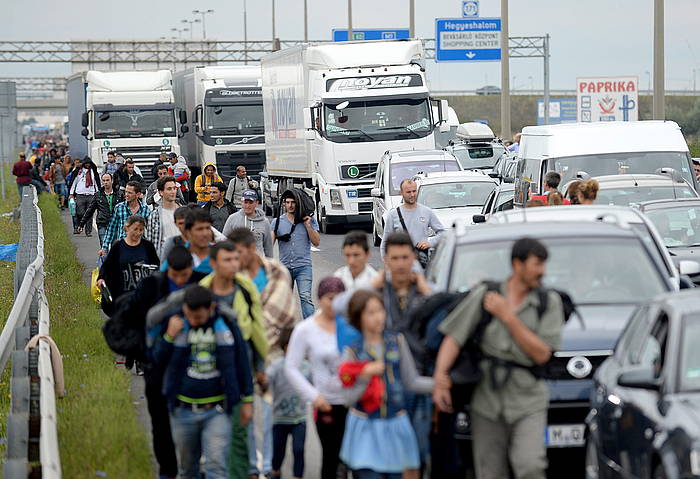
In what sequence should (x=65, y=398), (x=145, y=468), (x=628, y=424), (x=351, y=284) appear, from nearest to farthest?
1. (x=628, y=424)
2. (x=351, y=284)
3. (x=145, y=468)
4. (x=65, y=398)

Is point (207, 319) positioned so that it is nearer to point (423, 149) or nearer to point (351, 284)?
point (351, 284)

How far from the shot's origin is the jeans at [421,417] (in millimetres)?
7531

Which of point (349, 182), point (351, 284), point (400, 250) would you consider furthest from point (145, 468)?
point (349, 182)

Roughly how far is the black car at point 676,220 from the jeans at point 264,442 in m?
8.39

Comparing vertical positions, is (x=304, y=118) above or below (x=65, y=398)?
above

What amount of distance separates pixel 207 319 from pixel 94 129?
36806 millimetres

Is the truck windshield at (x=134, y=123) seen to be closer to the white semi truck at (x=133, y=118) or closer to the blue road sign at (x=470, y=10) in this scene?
the white semi truck at (x=133, y=118)

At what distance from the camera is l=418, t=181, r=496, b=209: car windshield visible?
2461 cm

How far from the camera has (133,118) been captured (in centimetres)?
4391

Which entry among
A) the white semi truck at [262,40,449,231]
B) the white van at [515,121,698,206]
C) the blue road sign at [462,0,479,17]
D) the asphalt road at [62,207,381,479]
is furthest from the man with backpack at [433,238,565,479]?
the blue road sign at [462,0,479,17]

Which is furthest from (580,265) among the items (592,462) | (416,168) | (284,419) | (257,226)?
(416,168)

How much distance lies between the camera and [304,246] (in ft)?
46.5

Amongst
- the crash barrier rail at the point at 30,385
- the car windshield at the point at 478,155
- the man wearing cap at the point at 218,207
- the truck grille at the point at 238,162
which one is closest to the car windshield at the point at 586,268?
the crash barrier rail at the point at 30,385

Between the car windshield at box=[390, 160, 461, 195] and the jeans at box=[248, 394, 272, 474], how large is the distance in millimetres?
18952
